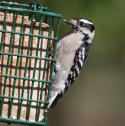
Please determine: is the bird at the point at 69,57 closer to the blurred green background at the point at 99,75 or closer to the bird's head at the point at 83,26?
the bird's head at the point at 83,26

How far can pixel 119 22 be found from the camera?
42.2 ft

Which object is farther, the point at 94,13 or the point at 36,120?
the point at 94,13

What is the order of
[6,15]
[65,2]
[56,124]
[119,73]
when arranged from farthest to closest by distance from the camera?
[119,73] < [56,124] < [65,2] < [6,15]

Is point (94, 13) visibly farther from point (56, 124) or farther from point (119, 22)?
point (56, 124)

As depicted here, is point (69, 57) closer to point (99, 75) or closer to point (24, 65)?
point (24, 65)

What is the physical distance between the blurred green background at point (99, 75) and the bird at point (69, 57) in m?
2.86

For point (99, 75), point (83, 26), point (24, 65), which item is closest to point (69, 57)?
point (83, 26)

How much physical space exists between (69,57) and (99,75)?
17119 millimetres

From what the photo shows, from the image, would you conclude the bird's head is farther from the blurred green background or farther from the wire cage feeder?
the blurred green background

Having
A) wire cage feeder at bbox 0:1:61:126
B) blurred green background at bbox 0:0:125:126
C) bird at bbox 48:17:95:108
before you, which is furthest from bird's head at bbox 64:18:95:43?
blurred green background at bbox 0:0:125:126

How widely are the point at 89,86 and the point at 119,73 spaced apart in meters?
2.62

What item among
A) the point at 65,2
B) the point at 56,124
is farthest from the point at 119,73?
the point at 65,2

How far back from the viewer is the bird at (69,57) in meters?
9.38

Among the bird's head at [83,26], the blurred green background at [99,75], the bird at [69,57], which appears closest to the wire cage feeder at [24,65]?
the bird at [69,57]
